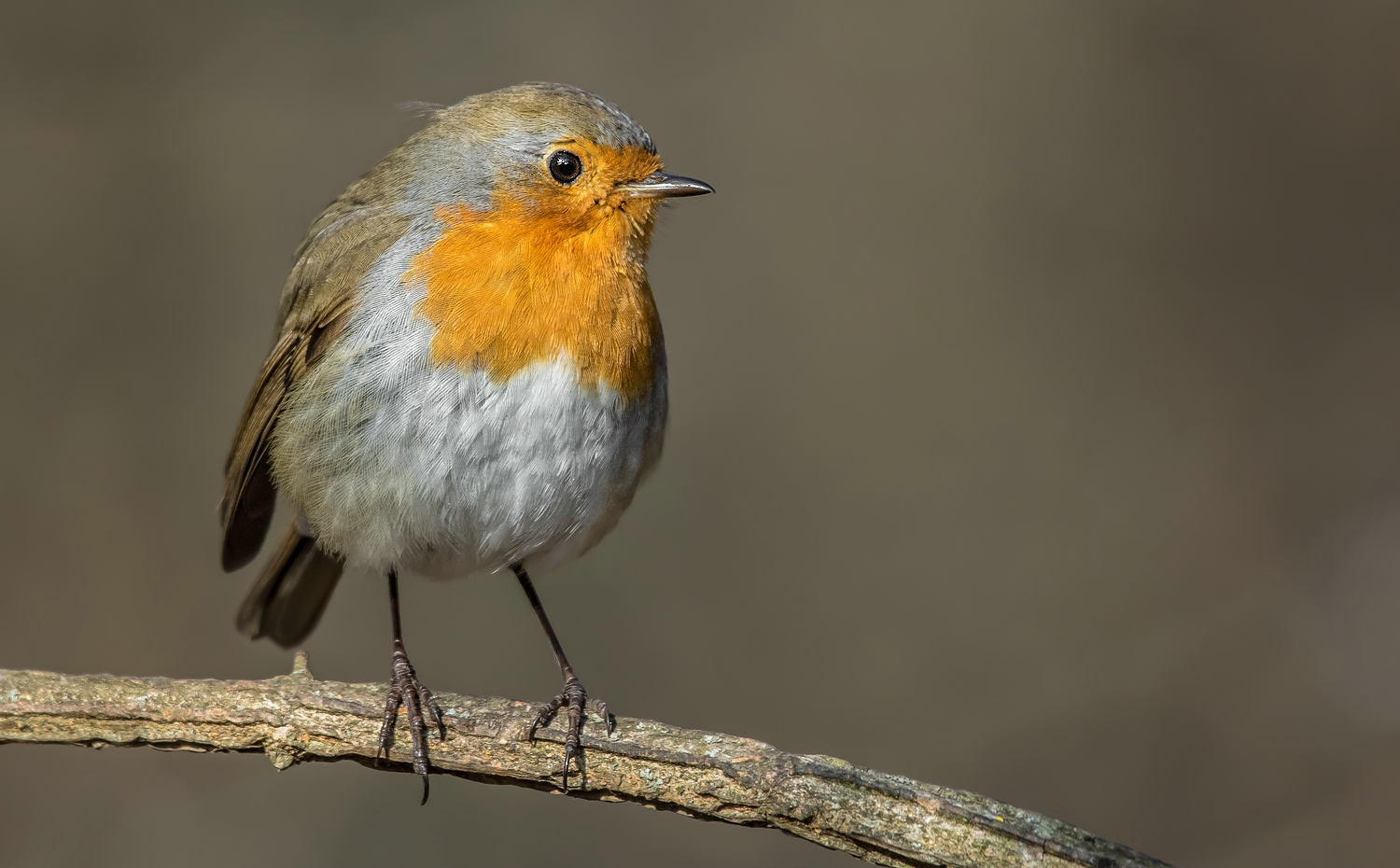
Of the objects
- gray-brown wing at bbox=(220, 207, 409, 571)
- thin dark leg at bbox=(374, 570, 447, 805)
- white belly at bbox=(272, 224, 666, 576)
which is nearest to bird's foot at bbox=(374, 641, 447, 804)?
thin dark leg at bbox=(374, 570, 447, 805)

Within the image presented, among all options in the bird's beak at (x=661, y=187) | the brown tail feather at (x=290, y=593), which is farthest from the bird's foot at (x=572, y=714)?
the bird's beak at (x=661, y=187)

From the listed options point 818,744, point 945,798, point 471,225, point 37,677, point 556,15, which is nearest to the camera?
point 945,798

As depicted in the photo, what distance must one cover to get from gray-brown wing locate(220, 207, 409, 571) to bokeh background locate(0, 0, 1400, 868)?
1489 millimetres

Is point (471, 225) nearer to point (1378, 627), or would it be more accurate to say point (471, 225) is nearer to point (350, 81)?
point (350, 81)

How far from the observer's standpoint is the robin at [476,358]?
317 centimetres

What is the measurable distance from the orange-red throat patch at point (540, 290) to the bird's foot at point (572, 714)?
864 millimetres

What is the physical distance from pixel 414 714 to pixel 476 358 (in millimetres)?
955

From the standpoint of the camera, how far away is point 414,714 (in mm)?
3062

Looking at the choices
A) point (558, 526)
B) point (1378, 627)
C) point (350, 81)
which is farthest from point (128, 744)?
point (1378, 627)

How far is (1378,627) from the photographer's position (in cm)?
470

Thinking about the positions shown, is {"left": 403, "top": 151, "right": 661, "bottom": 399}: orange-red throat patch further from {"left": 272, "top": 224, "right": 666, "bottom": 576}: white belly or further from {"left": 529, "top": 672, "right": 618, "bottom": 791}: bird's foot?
{"left": 529, "top": 672, "right": 618, "bottom": 791}: bird's foot

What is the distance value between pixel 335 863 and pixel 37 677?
7.17ft

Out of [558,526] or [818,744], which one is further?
[818,744]

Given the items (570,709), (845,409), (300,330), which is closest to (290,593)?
(300,330)
